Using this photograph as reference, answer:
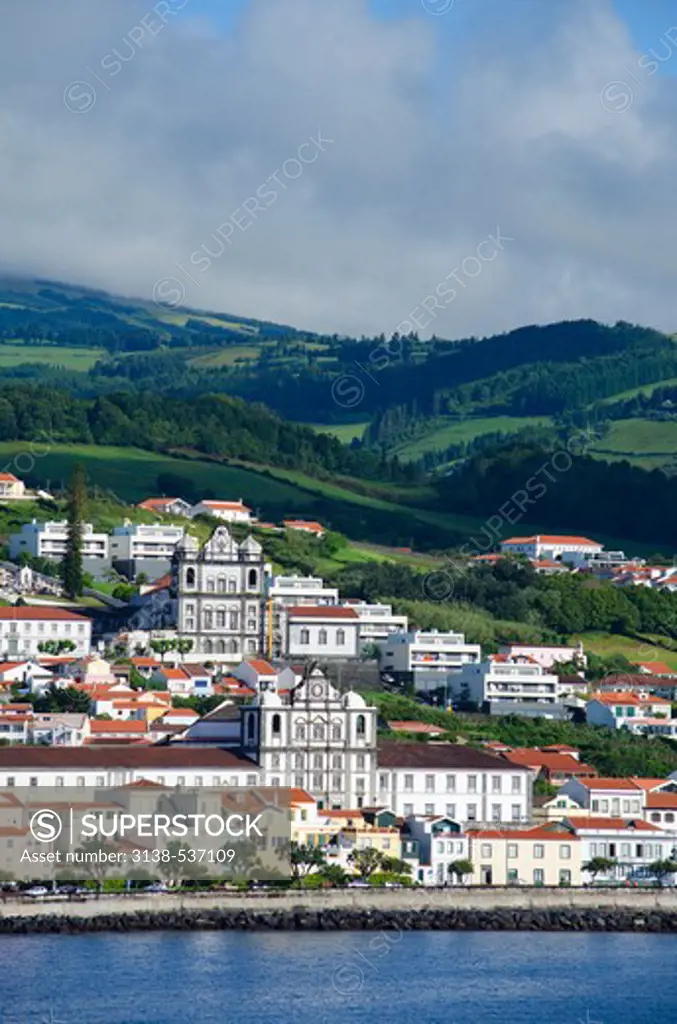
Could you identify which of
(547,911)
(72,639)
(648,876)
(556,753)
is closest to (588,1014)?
(547,911)

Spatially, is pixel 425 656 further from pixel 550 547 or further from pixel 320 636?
pixel 550 547

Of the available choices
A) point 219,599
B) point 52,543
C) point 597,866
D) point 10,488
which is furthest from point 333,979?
point 10,488

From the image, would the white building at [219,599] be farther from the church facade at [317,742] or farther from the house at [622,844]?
the house at [622,844]

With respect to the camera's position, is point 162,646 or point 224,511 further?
point 224,511

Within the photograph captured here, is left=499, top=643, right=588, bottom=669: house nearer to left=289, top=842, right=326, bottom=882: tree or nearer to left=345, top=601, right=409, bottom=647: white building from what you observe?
left=345, top=601, right=409, bottom=647: white building

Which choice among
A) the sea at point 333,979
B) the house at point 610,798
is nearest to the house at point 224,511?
the house at point 610,798

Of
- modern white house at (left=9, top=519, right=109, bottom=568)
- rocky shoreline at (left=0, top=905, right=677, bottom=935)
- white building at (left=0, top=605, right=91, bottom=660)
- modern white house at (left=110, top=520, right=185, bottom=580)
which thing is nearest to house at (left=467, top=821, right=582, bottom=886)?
rocky shoreline at (left=0, top=905, right=677, bottom=935)
